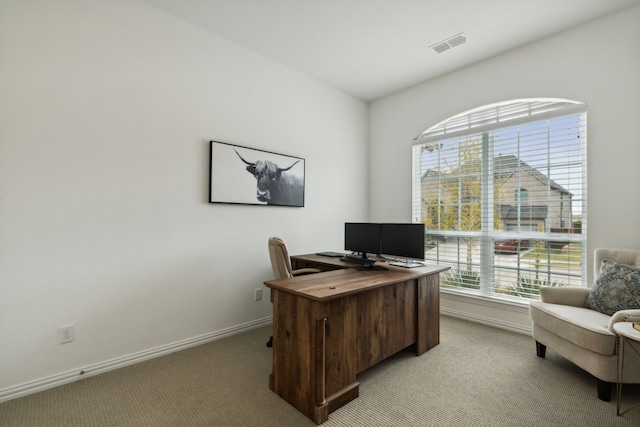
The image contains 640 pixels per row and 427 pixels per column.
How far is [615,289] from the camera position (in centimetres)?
222

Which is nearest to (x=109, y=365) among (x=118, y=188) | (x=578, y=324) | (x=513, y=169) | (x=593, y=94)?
(x=118, y=188)

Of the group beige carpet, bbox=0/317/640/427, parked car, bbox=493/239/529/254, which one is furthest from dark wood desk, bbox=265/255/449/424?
parked car, bbox=493/239/529/254

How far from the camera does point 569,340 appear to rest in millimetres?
2133

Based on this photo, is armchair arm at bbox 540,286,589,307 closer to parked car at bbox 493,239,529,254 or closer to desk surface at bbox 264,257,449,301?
parked car at bbox 493,239,529,254

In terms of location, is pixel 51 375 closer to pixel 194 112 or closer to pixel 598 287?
pixel 194 112

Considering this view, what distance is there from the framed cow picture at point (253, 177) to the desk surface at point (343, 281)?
1.23 metres

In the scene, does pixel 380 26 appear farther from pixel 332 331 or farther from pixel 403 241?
pixel 332 331

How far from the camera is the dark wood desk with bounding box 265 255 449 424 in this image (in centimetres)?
180

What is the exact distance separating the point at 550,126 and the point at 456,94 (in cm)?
108

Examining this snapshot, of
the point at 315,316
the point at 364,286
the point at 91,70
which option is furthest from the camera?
the point at 91,70

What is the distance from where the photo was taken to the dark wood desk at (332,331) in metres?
1.80

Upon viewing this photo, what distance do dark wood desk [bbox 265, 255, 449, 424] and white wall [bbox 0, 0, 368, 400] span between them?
1165 millimetres

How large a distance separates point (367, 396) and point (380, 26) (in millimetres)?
3101

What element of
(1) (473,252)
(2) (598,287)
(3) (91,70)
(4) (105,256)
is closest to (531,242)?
(1) (473,252)
